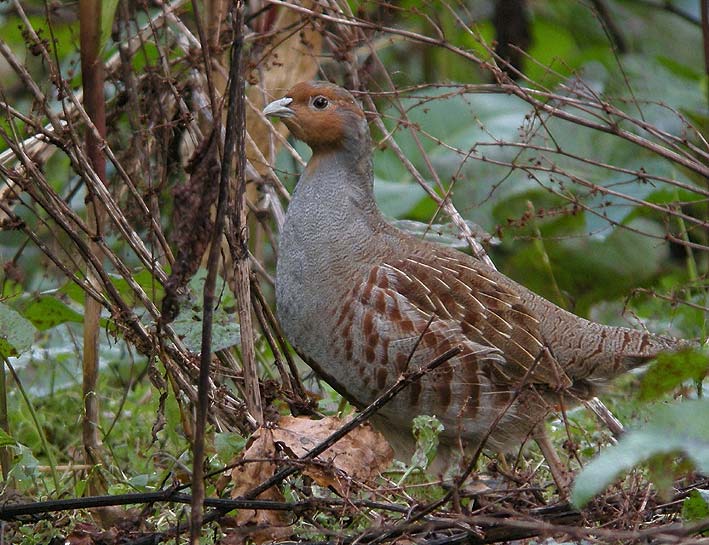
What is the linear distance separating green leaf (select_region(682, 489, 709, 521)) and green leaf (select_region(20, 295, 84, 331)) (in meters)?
2.15

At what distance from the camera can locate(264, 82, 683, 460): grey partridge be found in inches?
130

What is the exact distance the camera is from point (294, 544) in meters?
2.61

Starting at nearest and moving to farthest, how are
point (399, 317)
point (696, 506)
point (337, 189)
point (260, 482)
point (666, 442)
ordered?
point (666, 442)
point (696, 506)
point (260, 482)
point (399, 317)
point (337, 189)

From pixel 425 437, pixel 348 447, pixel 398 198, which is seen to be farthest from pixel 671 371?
pixel 398 198

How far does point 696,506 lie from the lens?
8.39 ft

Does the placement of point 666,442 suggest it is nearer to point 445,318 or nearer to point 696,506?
point 696,506

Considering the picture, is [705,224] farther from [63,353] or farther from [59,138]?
[63,353]

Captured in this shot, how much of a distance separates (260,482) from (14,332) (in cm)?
86

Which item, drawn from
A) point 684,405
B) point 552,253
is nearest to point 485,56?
point 552,253

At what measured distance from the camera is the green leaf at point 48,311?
369 cm

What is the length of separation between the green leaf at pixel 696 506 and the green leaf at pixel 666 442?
100cm

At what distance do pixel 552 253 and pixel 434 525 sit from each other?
3645 millimetres

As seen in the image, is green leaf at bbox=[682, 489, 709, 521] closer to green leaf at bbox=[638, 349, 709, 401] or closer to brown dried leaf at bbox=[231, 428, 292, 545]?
green leaf at bbox=[638, 349, 709, 401]

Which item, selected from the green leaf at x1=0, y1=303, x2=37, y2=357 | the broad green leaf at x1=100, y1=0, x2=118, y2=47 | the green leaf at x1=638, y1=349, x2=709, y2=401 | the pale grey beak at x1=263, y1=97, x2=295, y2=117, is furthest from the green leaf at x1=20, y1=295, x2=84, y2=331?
the green leaf at x1=638, y1=349, x2=709, y2=401
